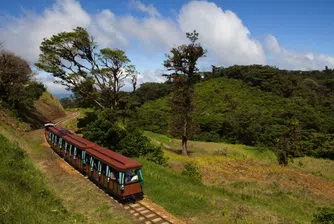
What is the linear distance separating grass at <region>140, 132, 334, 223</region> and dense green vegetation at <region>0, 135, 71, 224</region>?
609cm

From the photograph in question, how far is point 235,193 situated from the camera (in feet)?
64.4

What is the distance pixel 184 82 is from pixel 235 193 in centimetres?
1568

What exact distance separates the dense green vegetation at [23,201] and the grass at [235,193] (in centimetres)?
609

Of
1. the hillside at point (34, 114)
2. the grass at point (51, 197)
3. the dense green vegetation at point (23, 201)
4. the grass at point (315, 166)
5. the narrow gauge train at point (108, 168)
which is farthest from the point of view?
the grass at point (315, 166)

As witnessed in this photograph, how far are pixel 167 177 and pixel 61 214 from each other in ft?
32.2

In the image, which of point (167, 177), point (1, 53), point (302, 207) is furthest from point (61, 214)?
point (1, 53)

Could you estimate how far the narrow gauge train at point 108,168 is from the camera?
1512cm

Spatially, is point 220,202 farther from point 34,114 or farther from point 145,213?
point 34,114

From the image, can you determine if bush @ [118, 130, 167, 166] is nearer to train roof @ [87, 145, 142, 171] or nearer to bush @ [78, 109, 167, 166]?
bush @ [78, 109, 167, 166]

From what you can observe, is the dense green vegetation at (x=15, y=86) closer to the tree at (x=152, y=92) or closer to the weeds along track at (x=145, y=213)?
the weeds along track at (x=145, y=213)

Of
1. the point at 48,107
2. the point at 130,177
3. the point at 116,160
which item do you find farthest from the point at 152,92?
the point at 130,177

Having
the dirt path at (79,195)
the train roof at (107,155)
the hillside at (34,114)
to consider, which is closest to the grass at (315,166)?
the train roof at (107,155)

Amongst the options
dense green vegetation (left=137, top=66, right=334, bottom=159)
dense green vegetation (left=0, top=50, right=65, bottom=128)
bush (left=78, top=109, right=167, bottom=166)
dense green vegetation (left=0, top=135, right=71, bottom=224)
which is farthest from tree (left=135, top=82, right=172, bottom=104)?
dense green vegetation (left=0, top=135, right=71, bottom=224)

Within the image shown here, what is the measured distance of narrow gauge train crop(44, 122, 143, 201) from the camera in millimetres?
15125
